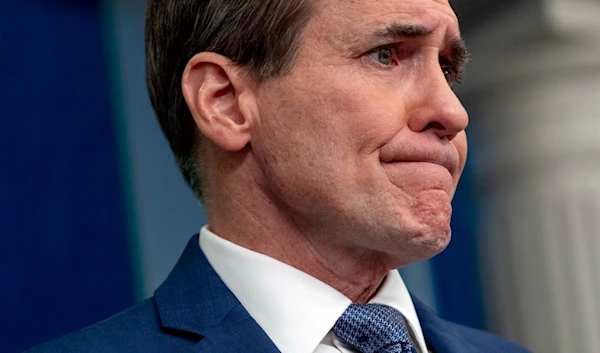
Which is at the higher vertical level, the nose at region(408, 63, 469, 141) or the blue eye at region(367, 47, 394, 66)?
the blue eye at region(367, 47, 394, 66)

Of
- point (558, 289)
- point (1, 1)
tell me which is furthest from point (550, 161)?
point (1, 1)

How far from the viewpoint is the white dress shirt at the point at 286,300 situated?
139 cm

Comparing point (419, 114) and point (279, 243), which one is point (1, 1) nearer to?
point (279, 243)

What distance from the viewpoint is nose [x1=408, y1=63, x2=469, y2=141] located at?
1391mm

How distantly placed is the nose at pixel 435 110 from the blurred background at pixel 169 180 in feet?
1.43

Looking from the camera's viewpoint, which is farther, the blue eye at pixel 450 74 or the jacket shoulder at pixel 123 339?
the blue eye at pixel 450 74

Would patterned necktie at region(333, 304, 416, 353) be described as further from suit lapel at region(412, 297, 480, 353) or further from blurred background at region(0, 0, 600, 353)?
blurred background at region(0, 0, 600, 353)

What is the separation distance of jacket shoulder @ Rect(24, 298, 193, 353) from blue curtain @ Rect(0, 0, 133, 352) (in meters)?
0.31

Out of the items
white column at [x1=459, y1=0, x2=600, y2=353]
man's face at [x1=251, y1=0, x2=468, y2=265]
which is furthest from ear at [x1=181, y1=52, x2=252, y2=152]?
white column at [x1=459, y1=0, x2=600, y2=353]

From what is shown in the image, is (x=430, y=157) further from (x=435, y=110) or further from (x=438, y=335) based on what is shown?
(x=438, y=335)

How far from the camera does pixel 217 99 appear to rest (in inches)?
59.2

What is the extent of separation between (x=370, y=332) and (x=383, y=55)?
0.41 metres

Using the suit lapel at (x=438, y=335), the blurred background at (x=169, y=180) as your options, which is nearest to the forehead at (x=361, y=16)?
the blurred background at (x=169, y=180)

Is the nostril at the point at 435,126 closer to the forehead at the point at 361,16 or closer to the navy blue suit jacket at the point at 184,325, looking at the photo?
the forehead at the point at 361,16
